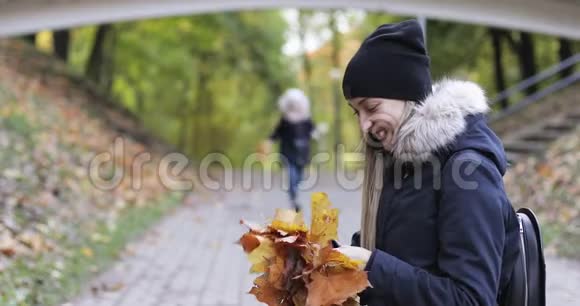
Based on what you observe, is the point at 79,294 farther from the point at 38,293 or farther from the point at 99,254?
the point at 99,254

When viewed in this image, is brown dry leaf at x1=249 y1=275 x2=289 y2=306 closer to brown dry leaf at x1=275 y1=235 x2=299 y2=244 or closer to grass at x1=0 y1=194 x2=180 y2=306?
brown dry leaf at x1=275 y1=235 x2=299 y2=244

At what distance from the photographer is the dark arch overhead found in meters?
15.1

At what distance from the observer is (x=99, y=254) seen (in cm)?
736

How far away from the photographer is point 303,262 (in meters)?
1.87

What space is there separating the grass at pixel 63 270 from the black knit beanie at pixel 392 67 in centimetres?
388

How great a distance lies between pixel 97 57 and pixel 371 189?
20.5 meters

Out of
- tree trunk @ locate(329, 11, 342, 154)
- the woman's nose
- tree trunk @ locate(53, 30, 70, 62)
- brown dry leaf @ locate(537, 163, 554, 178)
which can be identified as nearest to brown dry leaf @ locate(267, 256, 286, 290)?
the woman's nose

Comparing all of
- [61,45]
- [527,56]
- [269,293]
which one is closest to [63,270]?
[269,293]

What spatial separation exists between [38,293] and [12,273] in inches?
11.0

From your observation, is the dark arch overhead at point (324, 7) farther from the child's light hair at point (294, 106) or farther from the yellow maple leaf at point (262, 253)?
the yellow maple leaf at point (262, 253)

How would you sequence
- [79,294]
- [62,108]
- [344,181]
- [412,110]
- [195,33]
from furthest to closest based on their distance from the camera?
[195,33] → [344,181] → [62,108] → [79,294] → [412,110]

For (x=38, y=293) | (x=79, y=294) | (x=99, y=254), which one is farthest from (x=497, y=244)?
(x=99, y=254)

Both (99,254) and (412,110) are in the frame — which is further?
(99,254)

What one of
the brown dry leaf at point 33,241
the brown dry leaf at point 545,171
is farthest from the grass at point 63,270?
the brown dry leaf at point 545,171
